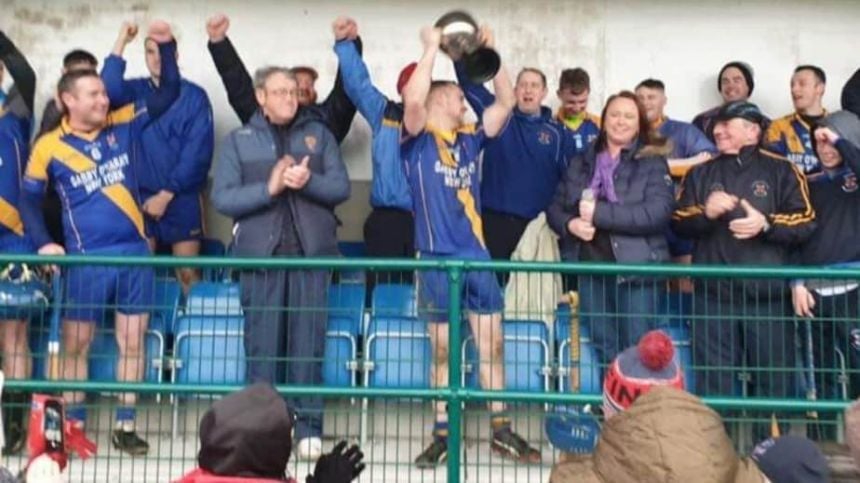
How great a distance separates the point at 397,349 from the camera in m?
6.27

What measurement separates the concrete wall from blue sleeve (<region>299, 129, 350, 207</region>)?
185cm

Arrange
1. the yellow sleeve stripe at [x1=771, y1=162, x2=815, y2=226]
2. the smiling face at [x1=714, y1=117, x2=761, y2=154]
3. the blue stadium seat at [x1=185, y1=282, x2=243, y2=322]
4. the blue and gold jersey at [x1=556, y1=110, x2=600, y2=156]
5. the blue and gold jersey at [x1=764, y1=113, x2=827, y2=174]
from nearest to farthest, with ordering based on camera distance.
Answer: the blue stadium seat at [x1=185, y1=282, x2=243, y2=322], the yellow sleeve stripe at [x1=771, y1=162, x2=815, y2=226], the smiling face at [x1=714, y1=117, x2=761, y2=154], the blue and gold jersey at [x1=764, y1=113, x2=827, y2=174], the blue and gold jersey at [x1=556, y1=110, x2=600, y2=156]

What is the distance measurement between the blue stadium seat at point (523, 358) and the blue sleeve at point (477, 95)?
1.58 metres

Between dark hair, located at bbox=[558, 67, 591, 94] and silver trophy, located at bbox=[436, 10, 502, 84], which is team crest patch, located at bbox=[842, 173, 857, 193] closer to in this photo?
dark hair, located at bbox=[558, 67, 591, 94]

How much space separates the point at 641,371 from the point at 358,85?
350 cm

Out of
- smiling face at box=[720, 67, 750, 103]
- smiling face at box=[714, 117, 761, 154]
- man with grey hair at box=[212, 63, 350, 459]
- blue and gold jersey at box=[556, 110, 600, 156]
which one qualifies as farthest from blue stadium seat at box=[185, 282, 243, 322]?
smiling face at box=[720, 67, 750, 103]

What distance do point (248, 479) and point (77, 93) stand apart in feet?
13.1

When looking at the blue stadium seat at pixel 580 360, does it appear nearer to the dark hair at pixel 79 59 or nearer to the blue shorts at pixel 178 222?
the blue shorts at pixel 178 222

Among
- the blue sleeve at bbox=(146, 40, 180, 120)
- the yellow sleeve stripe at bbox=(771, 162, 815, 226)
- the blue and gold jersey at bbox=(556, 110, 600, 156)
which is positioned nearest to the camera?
the yellow sleeve stripe at bbox=(771, 162, 815, 226)

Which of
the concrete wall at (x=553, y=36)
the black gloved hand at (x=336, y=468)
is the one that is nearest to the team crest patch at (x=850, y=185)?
the concrete wall at (x=553, y=36)

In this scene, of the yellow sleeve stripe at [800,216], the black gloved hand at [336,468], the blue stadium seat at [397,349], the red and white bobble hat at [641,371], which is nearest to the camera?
the black gloved hand at [336,468]

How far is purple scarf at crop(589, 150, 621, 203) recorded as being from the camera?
6.91 m

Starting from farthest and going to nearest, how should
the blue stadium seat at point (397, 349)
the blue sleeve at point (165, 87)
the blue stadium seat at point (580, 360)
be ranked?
the blue sleeve at point (165, 87), the blue stadium seat at point (397, 349), the blue stadium seat at point (580, 360)

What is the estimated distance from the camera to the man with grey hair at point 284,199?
246 inches
